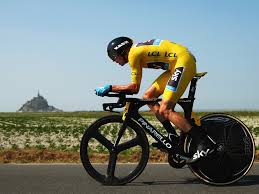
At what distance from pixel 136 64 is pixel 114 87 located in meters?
0.41

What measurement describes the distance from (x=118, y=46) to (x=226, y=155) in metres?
1.90

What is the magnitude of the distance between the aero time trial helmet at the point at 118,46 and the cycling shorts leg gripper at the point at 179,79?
0.66m

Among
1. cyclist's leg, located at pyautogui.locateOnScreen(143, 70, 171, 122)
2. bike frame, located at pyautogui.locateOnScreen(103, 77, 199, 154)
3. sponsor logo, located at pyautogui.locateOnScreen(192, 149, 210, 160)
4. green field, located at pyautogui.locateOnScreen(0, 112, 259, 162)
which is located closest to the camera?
sponsor logo, located at pyautogui.locateOnScreen(192, 149, 210, 160)

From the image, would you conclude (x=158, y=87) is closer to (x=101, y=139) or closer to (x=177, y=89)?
(x=177, y=89)

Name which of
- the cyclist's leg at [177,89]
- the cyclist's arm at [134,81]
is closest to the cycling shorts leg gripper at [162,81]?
the cyclist's leg at [177,89]

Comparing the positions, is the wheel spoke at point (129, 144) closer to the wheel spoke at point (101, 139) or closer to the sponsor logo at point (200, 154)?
the wheel spoke at point (101, 139)

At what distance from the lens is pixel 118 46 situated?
5.48m

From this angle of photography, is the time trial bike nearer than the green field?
Yes

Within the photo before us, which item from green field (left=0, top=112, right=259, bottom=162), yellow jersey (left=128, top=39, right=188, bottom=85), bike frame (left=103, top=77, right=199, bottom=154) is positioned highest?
yellow jersey (left=128, top=39, right=188, bottom=85)

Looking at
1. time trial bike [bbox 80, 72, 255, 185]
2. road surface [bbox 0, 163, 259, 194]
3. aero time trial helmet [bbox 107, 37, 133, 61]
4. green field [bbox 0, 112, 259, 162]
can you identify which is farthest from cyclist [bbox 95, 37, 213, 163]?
green field [bbox 0, 112, 259, 162]

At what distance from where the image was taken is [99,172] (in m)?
5.80

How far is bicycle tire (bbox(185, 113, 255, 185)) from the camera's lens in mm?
5480

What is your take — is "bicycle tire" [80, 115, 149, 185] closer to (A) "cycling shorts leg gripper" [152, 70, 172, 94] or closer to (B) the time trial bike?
(B) the time trial bike

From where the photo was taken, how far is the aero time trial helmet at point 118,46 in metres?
5.48
